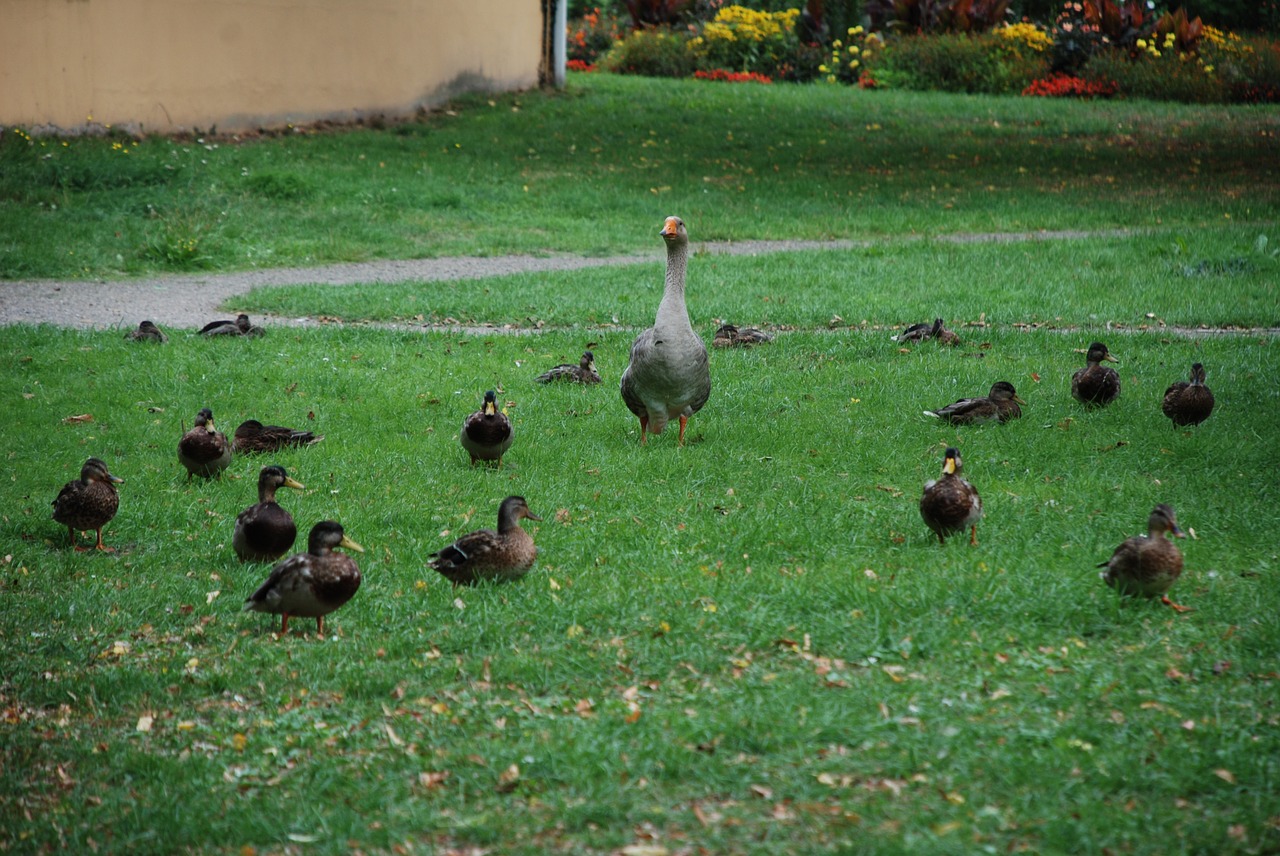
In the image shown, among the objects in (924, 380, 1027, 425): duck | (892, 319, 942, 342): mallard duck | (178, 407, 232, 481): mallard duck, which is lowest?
(178, 407, 232, 481): mallard duck

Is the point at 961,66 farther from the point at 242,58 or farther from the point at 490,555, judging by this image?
the point at 490,555

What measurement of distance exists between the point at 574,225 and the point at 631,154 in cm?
548

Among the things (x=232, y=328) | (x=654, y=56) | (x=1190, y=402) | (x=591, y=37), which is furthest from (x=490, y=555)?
(x=591, y=37)

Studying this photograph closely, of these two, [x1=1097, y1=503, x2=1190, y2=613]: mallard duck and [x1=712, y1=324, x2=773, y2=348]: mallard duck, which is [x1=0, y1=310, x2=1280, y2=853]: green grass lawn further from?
[x1=712, y1=324, x2=773, y2=348]: mallard duck

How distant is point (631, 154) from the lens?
2470cm

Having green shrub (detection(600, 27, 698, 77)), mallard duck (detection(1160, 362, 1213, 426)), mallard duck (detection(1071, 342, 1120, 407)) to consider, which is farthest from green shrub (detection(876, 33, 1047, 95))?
mallard duck (detection(1160, 362, 1213, 426))

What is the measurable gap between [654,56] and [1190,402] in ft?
95.9

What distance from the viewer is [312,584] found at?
240 inches

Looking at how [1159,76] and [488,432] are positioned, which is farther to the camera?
[1159,76]

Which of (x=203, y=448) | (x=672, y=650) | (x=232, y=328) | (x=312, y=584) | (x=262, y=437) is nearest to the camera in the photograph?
(x=672, y=650)

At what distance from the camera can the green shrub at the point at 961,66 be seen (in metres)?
33.1

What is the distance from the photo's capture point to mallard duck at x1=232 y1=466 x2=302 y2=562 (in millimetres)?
6941

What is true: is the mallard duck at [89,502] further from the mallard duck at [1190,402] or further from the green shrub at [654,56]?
the green shrub at [654,56]

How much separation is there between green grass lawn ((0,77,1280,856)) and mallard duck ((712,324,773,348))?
15.3 inches
